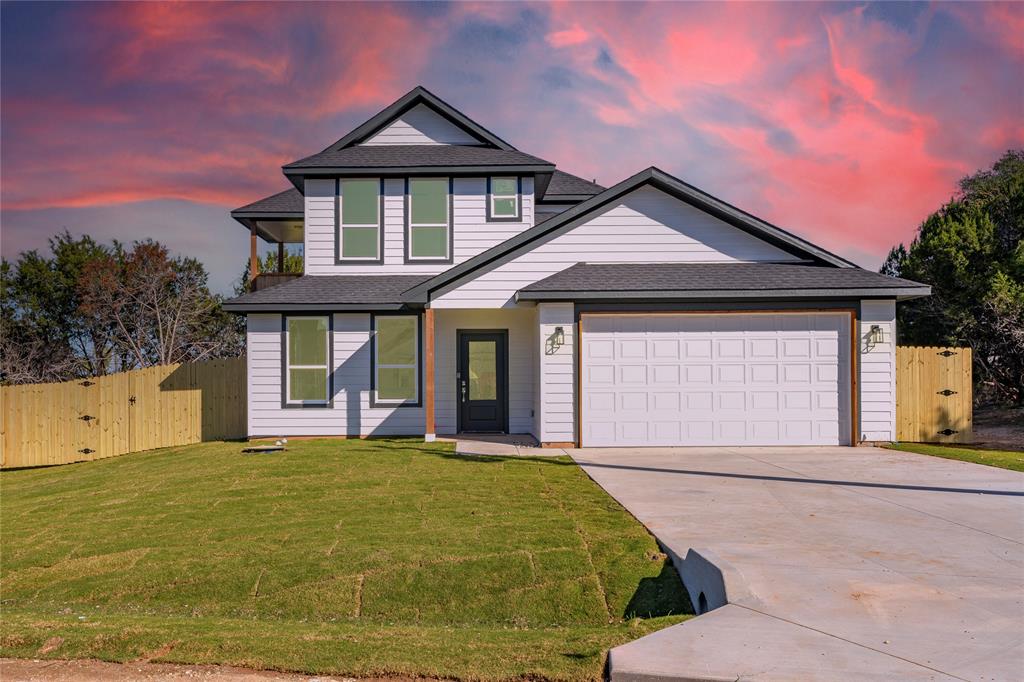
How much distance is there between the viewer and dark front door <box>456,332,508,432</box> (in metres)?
16.9

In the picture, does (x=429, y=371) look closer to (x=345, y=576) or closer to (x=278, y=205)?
(x=278, y=205)

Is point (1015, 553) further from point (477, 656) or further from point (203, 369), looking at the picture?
point (203, 369)

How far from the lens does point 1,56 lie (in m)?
21.9

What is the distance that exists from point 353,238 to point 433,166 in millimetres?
2818

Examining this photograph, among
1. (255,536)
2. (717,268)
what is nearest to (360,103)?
(717,268)

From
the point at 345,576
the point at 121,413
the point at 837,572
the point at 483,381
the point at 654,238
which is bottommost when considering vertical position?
the point at 345,576

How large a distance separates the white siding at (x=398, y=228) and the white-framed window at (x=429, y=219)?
0.70 ft

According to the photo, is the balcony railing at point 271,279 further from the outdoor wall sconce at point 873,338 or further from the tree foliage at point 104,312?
the tree foliage at point 104,312

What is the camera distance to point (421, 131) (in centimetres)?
1861

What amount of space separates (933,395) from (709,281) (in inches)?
237

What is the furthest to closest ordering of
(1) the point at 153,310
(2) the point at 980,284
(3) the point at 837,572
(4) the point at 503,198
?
(1) the point at 153,310 < (2) the point at 980,284 < (4) the point at 503,198 < (3) the point at 837,572

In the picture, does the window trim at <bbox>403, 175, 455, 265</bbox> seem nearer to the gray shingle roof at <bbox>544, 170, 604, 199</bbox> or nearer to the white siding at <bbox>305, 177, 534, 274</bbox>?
the white siding at <bbox>305, 177, 534, 274</bbox>

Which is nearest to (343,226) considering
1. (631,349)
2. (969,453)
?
(631,349)

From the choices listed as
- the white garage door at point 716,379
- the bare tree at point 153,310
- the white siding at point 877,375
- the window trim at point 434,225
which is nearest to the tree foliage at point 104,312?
the bare tree at point 153,310
